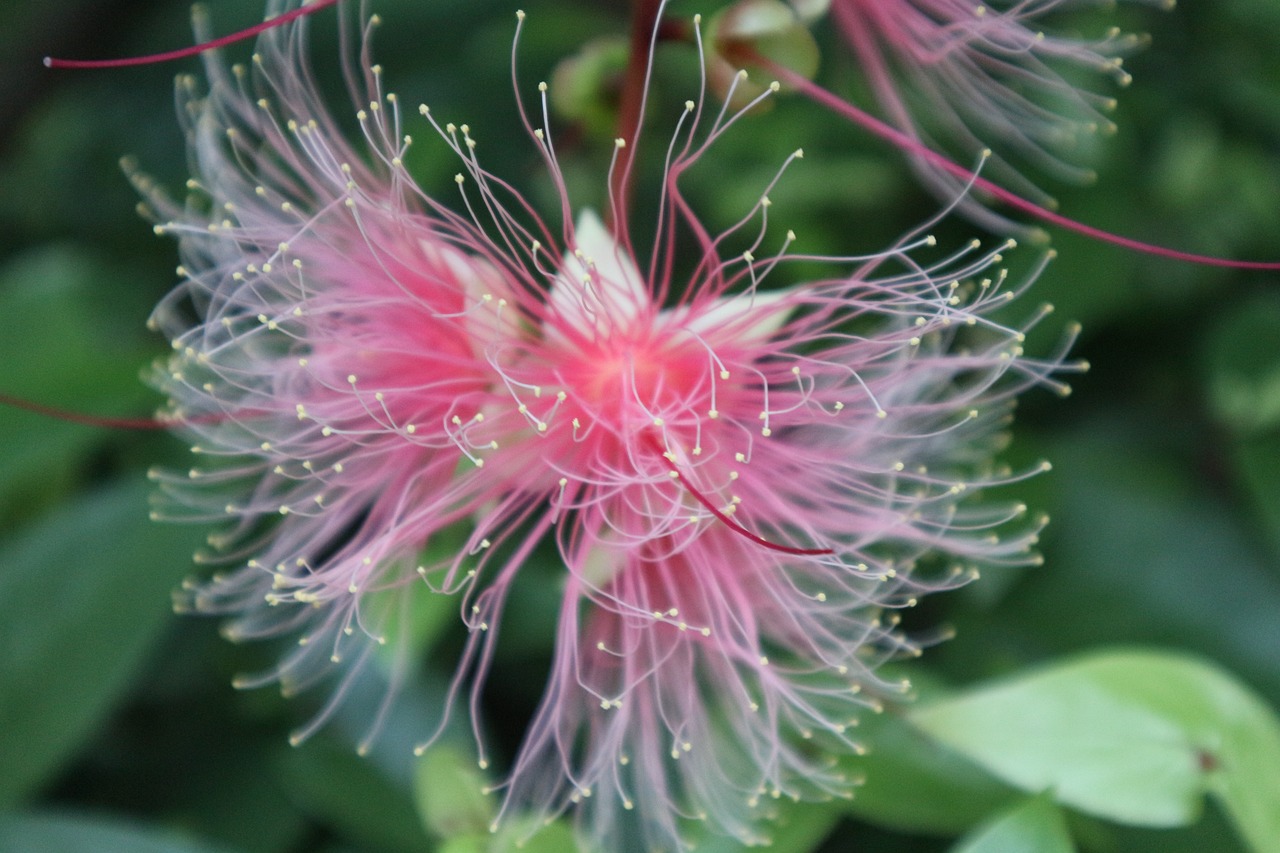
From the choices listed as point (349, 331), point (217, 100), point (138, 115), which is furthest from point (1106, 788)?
point (138, 115)

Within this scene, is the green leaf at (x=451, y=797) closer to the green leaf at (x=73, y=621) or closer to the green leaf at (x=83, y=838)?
the green leaf at (x=83, y=838)

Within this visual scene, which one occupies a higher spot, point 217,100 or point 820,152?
point 217,100

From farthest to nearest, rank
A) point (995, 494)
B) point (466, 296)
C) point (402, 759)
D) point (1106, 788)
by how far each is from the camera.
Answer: point (995, 494)
point (402, 759)
point (1106, 788)
point (466, 296)

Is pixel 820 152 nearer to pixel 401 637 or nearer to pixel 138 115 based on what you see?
pixel 401 637

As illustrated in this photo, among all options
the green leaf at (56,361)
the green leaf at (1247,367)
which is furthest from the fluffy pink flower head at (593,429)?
the green leaf at (1247,367)

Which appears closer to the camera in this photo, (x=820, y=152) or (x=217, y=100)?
(x=217, y=100)

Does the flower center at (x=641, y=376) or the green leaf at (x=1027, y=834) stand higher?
the flower center at (x=641, y=376)
